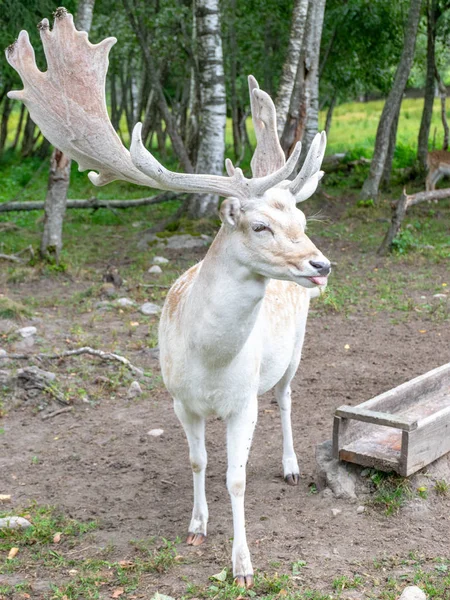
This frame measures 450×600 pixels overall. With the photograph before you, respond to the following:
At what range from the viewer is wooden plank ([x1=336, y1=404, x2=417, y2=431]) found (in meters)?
4.63

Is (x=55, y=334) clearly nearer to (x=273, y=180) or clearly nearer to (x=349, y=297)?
(x=349, y=297)

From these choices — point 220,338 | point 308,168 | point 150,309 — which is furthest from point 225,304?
point 150,309

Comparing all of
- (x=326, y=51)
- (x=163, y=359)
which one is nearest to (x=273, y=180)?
(x=163, y=359)

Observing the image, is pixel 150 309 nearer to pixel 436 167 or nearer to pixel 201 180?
pixel 201 180

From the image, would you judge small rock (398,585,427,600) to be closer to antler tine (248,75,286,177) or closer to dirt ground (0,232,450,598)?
dirt ground (0,232,450,598)

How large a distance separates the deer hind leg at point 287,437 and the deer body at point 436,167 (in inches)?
465

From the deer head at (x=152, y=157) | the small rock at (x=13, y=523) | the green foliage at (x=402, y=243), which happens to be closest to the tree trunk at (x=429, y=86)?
the green foliage at (x=402, y=243)

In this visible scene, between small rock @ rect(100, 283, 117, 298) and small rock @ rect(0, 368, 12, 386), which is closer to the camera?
small rock @ rect(0, 368, 12, 386)

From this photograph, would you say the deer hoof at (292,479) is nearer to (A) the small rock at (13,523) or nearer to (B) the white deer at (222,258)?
(B) the white deer at (222,258)

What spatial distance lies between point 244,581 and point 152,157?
6.83ft

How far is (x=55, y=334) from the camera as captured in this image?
8.05 metres

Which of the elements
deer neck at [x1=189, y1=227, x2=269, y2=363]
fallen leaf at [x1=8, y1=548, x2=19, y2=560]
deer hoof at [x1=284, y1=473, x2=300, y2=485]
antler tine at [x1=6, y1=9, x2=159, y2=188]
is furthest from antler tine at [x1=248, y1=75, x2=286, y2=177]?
fallen leaf at [x1=8, y1=548, x2=19, y2=560]

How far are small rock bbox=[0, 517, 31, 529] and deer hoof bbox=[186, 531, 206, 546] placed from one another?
904mm

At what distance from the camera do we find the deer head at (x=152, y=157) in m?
3.77
